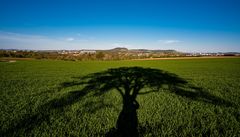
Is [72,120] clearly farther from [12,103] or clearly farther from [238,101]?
[238,101]

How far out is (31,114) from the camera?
5.80m

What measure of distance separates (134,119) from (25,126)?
3819mm

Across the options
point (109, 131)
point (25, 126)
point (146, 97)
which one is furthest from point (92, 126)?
point (146, 97)

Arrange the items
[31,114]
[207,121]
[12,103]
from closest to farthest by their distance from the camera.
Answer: [207,121] → [31,114] → [12,103]

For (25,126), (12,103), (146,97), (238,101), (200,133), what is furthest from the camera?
(146,97)

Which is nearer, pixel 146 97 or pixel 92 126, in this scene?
pixel 92 126

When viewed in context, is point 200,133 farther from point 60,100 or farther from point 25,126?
point 60,100

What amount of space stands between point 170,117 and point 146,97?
269 centimetres

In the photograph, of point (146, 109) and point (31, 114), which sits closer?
point (31, 114)

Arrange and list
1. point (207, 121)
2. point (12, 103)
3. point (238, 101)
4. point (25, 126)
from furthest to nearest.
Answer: point (238, 101)
point (12, 103)
point (207, 121)
point (25, 126)

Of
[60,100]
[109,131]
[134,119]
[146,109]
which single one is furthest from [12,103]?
[146,109]

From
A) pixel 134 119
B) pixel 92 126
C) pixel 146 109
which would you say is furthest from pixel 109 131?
pixel 146 109

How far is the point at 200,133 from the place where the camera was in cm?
443

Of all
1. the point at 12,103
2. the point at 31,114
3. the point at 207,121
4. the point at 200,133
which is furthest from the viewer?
the point at 12,103
